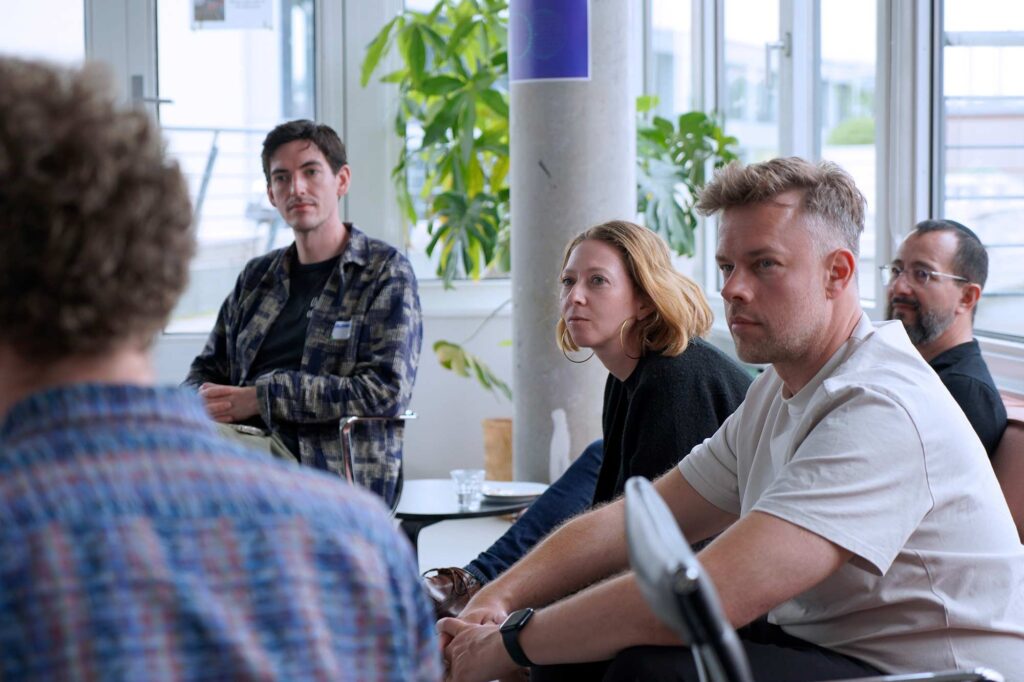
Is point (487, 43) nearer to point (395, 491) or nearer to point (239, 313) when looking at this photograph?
point (239, 313)

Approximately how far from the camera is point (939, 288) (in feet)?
9.87

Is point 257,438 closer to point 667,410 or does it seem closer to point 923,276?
point 667,410

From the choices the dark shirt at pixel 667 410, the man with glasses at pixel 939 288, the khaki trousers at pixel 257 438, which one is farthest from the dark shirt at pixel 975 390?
the khaki trousers at pixel 257 438

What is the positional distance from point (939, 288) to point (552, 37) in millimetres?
1457

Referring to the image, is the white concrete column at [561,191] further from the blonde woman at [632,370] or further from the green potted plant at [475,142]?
the green potted plant at [475,142]

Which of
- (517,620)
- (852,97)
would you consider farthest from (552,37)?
(517,620)

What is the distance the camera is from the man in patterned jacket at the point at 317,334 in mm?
3436

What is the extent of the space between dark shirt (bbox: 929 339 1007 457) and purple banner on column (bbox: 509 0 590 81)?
1558 mm

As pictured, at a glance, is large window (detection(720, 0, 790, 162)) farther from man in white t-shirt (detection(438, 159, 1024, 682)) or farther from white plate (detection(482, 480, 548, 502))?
man in white t-shirt (detection(438, 159, 1024, 682))

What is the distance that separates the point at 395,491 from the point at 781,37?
2553 mm

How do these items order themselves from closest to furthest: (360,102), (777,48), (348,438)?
(348,438)
(777,48)
(360,102)

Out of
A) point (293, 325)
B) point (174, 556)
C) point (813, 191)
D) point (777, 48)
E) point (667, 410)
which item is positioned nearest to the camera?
point (174, 556)

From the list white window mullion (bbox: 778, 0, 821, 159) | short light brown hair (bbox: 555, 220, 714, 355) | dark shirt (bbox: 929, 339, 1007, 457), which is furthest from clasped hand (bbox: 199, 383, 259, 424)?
white window mullion (bbox: 778, 0, 821, 159)

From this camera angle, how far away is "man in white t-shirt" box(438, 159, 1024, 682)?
5.16ft
